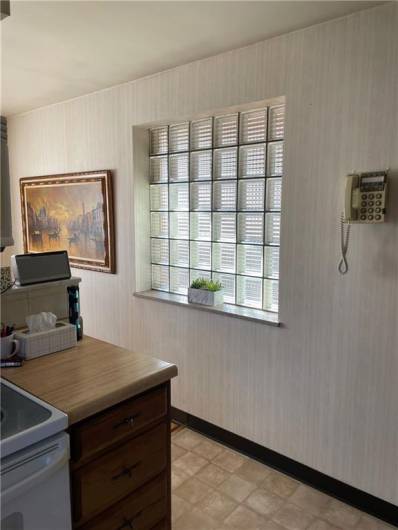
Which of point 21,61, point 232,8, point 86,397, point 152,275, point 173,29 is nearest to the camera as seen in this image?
point 86,397

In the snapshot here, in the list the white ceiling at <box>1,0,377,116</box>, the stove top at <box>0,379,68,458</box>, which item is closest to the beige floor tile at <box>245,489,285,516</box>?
the stove top at <box>0,379,68,458</box>

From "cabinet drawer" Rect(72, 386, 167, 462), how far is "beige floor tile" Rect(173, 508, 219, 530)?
755mm

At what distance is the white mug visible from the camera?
1.67 meters

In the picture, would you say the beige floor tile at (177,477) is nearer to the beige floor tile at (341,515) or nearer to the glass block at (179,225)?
the beige floor tile at (341,515)

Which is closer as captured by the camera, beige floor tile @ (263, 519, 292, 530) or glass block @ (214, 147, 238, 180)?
beige floor tile @ (263, 519, 292, 530)

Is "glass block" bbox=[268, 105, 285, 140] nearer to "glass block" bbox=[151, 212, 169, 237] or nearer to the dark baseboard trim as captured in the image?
"glass block" bbox=[151, 212, 169, 237]

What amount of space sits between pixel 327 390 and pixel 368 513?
63cm

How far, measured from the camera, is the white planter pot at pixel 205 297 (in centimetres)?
261

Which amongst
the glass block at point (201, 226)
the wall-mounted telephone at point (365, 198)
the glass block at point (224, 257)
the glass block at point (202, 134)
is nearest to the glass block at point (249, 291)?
the glass block at point (224, 257)

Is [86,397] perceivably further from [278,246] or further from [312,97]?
[312,97]

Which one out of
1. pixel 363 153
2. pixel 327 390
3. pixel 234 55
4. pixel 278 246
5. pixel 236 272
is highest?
pixel 234 55

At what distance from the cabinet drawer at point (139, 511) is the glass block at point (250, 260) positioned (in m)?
1.32

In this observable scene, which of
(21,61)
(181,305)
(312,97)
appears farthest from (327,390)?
(21,61)

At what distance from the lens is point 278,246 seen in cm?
241
